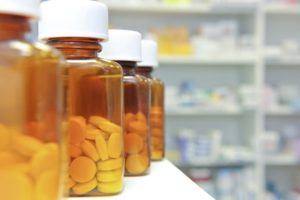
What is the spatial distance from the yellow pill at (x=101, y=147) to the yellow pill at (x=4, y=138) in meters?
0.12

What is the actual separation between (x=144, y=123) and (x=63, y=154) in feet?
0.67

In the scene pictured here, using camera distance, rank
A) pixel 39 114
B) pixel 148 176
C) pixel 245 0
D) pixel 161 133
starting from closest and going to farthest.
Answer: pixel 39 114, pixel 148 176, pixel 161 133, pixel 245 0

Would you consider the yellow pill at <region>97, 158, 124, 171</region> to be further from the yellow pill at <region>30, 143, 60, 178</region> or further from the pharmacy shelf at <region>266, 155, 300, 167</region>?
the pharmacy shelf at <region>266, 155, 300, 167</region>

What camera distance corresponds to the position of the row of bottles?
0.26 meters

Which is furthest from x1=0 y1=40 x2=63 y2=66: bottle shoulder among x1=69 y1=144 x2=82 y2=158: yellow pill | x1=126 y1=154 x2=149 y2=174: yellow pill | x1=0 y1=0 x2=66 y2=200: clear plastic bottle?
x1=126 y1=154 x2=149 y2=174: yellow pill

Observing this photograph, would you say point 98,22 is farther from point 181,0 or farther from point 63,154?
point 181,0

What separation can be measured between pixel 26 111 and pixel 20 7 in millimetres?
73

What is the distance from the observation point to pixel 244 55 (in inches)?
74.6


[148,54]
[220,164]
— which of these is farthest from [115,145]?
[220,164]

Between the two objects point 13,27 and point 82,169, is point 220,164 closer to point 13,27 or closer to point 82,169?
point 82,169

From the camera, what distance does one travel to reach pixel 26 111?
271 mm

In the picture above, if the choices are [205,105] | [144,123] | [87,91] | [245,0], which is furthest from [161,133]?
[245,0]

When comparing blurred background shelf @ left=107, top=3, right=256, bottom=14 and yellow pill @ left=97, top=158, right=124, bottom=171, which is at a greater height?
blurred background shelf @ left=107, top=3, right=256, bottom=14

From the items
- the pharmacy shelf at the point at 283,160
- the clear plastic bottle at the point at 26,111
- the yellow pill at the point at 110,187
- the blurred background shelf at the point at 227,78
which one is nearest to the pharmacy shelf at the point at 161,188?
the yellow pill at the point at 110,187
